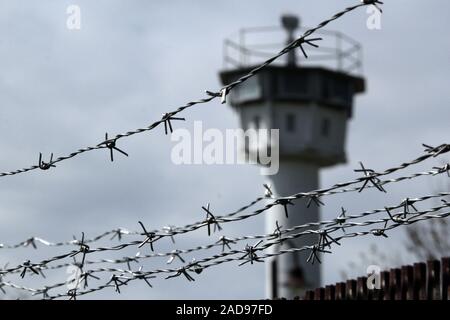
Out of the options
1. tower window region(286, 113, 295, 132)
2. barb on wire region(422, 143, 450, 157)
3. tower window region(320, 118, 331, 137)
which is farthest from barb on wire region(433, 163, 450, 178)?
tower window region(320, 118, 331, 137)

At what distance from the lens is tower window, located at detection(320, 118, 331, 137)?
45225 millimetres

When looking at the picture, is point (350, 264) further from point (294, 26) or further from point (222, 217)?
point (222, 217)

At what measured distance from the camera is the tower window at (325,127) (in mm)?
45225

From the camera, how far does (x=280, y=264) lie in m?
43.6

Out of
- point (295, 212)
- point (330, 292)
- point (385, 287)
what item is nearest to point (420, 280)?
point (385, 287)

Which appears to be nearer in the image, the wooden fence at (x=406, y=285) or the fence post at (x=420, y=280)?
the wooden fence at (x=406, y=285)

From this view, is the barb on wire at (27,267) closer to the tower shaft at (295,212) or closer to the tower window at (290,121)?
the tower shaft at (295,212)

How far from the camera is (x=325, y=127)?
149 feet

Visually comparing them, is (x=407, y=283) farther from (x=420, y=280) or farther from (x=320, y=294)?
(x=320, y=294)

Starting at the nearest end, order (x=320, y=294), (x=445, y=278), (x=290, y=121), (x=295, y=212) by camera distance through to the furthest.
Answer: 1. (x=445, y=278)
2. (x=320, y=294)
3. (x=295, y=212)
4. (x=290, y=121)

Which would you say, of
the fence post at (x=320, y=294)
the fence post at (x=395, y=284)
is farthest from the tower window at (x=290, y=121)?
the fence post at (x=395, y=284)

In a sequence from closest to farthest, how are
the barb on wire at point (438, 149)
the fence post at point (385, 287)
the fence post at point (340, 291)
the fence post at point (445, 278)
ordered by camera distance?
the barb on wire at point (438, 149)
the fence post at point (445, 278)
the fence post at point (385, 287)
the fence post at point (340, 291)

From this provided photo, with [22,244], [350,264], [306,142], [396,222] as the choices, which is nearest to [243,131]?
[306,142]
